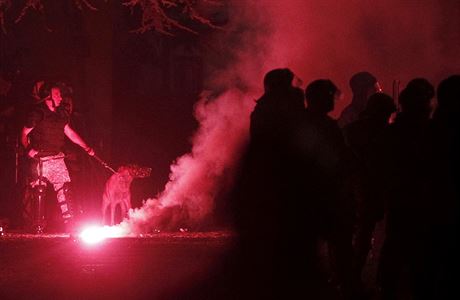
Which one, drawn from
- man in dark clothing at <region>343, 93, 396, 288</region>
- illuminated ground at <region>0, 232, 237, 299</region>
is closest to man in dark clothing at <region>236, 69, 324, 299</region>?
illuminated ground at <region>0, 232, 237, 299</region>

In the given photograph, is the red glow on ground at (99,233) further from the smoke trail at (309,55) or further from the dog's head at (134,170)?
the dog's head at (134,170)

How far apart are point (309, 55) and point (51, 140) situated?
12.9 feet

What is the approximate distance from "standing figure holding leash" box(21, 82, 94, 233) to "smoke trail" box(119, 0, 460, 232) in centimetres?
106

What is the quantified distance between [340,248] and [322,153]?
984mm

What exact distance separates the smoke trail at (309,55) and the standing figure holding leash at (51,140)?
1059 mm

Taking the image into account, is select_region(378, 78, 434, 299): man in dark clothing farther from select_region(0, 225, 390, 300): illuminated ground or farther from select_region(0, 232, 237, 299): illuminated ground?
select_region(0, 232, 237, 299): illuminated ground

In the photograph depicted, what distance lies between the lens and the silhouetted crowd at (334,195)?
7129 mm

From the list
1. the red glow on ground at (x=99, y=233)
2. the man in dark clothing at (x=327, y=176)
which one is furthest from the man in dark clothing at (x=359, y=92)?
the red glow on ground at (x=99, y=233)

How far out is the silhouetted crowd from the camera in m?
7.13

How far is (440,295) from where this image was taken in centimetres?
705

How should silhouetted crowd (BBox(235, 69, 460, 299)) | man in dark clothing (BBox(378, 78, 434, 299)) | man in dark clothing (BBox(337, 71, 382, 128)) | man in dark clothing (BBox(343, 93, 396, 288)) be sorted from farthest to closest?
man in dark clothing (BBox(337, 71, 382, 128)) < man in dark clothing (BBox(343, 93, 396, 288)) < man in dark clothing (BBox(378, 78, 434, 299)) < silhouetted crowd (BBox(235, 69, 460, 299))

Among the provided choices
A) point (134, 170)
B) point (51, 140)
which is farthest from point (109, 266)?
point (134, 170)

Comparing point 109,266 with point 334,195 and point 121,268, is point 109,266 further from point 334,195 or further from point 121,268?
point 334,195

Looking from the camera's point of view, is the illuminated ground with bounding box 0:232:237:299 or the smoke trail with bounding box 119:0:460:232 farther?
the smoke trail with bounding box 119:0:460:232
